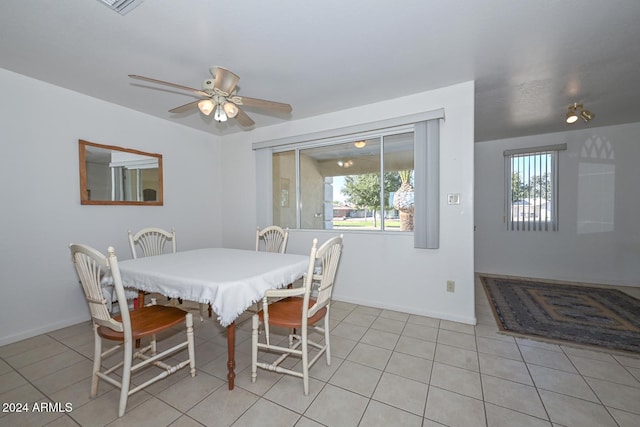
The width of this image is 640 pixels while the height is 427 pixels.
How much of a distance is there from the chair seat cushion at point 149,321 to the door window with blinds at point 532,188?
16.9 ft

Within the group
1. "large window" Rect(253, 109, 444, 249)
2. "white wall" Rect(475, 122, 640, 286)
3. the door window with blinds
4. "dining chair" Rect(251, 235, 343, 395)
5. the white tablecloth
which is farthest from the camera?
the door window with blinds

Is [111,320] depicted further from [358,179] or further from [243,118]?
[358,179]

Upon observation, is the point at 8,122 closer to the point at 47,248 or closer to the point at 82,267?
the point at 47,248

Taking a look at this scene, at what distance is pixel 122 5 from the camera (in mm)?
1515

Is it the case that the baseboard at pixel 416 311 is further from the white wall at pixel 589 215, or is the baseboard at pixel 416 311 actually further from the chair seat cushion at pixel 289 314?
the white wall at pixel 589 215

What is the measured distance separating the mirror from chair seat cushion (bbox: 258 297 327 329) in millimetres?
2350

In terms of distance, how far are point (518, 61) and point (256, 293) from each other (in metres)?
2.74

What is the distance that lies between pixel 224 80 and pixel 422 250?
2.39 metres

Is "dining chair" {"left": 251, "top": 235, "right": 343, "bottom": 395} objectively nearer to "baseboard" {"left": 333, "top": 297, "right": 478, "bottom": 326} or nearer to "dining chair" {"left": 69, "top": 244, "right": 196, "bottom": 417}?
"dining chair" {"left": 69, "top": 244, "right": 196, "bottom": 417}

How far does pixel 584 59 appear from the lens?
2146 millimetres

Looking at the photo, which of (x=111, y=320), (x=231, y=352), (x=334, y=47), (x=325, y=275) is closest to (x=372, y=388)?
(x=325, y=275)

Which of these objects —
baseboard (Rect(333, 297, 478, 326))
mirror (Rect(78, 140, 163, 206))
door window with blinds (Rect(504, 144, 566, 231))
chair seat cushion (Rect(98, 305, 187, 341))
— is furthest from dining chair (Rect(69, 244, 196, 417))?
door window with blinds (Rect(504, 144, 566, 231))

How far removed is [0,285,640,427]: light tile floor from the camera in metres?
1.42

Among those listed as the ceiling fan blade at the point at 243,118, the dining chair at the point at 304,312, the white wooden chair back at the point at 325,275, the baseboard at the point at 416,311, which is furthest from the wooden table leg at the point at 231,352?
the baseboard at the point at 416,311
